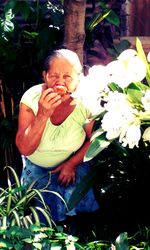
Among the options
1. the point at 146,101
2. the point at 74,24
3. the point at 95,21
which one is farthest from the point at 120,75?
the point at 95,21

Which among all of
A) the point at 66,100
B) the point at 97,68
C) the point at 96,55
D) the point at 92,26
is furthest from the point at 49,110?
the point at 96,55

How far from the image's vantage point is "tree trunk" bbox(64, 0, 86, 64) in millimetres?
4109

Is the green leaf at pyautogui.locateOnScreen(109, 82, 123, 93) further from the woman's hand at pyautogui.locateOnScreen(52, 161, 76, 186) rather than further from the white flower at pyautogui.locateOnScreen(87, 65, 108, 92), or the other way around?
the woman's hand at pyautogui.locateOnScreen(52, 161, 76, 186)

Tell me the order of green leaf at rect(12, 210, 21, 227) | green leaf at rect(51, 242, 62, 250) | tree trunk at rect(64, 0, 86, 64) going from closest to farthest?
1. green leaf at rect(51, 242, 62, 250)
2. green leaf at rect(12, 210, 21, 227)
3. tree trunk at rect(64, 0, 86, 64)

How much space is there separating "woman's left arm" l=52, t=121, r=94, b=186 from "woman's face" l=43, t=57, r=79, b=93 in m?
0.27

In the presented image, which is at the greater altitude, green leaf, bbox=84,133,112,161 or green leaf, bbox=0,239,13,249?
green leaf, bbox=84,133,112,161

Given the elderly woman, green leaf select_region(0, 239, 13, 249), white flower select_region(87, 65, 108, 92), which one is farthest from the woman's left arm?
green leaf select_region(0, 239, 13, 249)

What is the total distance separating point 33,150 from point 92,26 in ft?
5.31

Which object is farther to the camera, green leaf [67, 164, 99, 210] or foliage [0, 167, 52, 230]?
green leaf [67, 164, 99, 210]

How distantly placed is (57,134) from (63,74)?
0.35 m

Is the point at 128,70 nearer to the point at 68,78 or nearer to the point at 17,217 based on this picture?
the point at 68,78

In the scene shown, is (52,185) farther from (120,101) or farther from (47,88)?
(120,101)

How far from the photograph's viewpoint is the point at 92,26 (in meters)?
4.63

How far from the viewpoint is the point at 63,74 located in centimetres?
327
